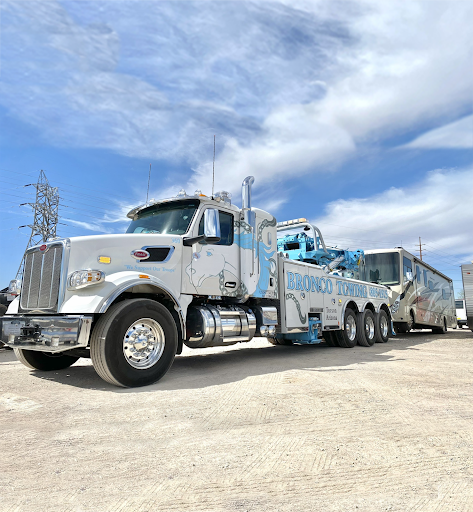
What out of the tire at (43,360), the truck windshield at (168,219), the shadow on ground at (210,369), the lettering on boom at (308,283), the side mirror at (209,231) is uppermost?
the truck windshield at (168,219)

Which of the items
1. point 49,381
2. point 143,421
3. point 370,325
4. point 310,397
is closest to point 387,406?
point 310,397

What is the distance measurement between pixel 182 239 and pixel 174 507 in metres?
4.72

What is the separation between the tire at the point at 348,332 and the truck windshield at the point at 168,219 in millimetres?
6057

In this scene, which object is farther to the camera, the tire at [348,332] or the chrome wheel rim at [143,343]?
the tire at [348,332]

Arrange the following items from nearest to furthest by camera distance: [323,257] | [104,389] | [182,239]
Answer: [104,389], [182,239], [323,257]

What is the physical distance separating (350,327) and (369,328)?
55.5 inches

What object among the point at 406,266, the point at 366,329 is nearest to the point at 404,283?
the point at 406,266

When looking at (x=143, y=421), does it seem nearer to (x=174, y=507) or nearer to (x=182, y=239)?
(x=174, y=507)

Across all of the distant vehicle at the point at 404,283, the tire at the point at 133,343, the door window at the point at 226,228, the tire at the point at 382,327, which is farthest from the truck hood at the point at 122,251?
the distant vehicle at the point at 404,283

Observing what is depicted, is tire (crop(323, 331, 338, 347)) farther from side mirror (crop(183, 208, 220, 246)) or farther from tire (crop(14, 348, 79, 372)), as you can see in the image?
tire (crop(14, 348, 79, 372))

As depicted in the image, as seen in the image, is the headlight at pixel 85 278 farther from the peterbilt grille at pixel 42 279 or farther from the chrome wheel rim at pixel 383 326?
the chrome wheel rim at pixel 383 326

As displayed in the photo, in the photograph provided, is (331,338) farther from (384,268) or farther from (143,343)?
(143,343)

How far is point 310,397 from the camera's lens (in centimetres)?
459

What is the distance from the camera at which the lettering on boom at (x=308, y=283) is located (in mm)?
8977
